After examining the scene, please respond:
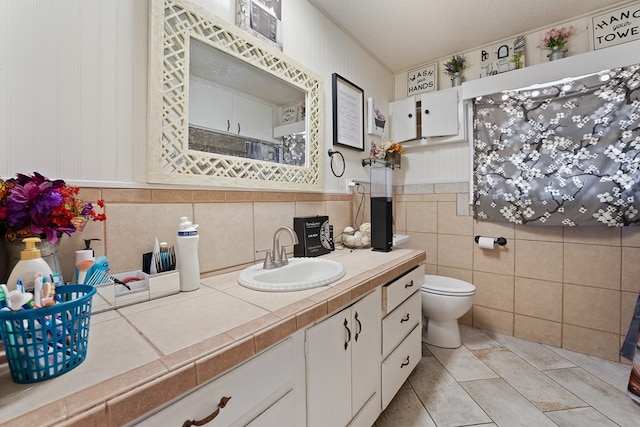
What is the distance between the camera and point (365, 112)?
7.55 ft

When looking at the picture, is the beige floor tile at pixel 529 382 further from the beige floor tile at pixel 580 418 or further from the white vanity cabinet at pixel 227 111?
the white vanity cabinet at pixel 227 111

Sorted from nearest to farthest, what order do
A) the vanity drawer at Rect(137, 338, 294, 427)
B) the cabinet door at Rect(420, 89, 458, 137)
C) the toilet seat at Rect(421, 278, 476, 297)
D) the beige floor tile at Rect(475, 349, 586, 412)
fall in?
the vanity drawer at Rect(137, 338, 294, 427) < the beige floor tile at Rect(475, 349, 586, 412) < the toilet seat at Rect(421, 278, 476, 297) < the cabinet door at Rect(420, 89, 458, 137)

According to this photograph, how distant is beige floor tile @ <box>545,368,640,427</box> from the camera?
1342mm

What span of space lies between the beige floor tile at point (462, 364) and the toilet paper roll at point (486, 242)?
80 centimetres

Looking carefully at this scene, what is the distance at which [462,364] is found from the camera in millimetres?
1806

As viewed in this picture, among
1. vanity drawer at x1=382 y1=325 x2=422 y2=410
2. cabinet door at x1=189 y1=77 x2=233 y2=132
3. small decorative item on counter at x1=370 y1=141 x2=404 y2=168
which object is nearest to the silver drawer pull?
vanity drawer at x1=382 y1=325 x2=422 y2=410

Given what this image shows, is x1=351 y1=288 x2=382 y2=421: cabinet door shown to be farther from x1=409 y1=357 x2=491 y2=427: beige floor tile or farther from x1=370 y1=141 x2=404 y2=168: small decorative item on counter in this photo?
x1=370 y1=141 x2=404 y2=168: small decorative item on counter

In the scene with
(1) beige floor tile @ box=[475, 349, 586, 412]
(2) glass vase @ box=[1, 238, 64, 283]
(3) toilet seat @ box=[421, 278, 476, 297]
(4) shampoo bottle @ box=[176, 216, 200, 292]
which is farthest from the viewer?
(3) toilet seat @ box=[421, 278, 476, 297]

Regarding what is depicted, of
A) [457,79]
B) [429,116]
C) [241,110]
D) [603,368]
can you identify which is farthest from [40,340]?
[457,79]

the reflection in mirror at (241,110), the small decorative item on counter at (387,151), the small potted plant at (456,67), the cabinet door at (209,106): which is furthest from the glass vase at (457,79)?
the cabinet door at (209,106)

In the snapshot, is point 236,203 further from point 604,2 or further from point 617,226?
point 604,2

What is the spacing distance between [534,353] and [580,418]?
0.63 meters

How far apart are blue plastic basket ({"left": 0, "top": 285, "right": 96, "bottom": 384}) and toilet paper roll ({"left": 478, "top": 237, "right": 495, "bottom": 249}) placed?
2.46 meters

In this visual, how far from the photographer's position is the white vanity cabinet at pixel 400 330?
1302 millimetres
